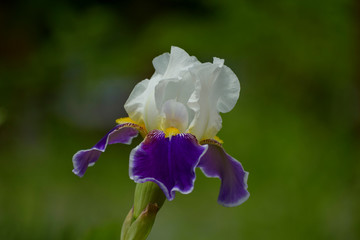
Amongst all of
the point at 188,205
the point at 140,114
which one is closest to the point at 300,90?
the point at 188,205

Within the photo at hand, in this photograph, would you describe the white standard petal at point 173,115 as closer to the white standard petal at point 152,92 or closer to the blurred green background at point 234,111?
the white standard petal at point 152,92

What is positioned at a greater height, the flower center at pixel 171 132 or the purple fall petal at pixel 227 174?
the flower center at pixel 171 132

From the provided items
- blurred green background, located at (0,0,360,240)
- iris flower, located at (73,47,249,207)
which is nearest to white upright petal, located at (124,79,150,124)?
iris flower, located at (73,47,249,207)

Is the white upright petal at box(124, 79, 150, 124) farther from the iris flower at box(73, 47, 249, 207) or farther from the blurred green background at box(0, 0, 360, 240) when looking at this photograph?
the blurred green background at box(0, 0, 360, 240)

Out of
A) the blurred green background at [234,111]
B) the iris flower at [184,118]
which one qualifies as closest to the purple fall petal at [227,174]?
the iris flower at [184,118]

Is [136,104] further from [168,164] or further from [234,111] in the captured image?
[234,111]

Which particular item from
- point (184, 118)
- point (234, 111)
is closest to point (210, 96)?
point (184, 118)
